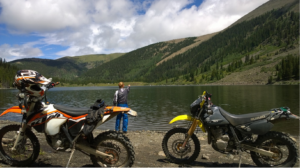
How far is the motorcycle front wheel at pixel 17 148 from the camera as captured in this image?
16.3 ft

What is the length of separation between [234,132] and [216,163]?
4.67 feet

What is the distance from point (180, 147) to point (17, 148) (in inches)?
174

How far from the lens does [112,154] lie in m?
4.74

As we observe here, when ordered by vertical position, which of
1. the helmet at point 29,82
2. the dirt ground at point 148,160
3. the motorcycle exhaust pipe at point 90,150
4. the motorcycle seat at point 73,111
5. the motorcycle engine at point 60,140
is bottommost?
the dirt ground at point 148,160

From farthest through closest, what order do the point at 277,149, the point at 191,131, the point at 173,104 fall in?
the point at 173,104
the point at 191,131
the point at 277,149

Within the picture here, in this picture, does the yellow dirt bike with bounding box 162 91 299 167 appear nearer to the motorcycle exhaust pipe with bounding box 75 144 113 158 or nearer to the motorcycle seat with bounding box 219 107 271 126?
the motorcycle seat with bounding box 219 107 271 126

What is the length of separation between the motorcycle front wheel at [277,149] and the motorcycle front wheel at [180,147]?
1.65 m

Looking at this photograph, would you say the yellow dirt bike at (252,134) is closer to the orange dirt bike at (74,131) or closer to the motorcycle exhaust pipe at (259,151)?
the motorcycle exhaust pipe at (259,151)

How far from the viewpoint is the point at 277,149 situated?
511 centimetres

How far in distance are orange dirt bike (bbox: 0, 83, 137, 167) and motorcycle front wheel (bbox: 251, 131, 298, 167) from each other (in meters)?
3.48

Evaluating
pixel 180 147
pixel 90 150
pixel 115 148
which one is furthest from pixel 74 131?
pixel 180 147

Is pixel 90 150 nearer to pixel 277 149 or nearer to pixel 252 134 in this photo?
pixel 252 134

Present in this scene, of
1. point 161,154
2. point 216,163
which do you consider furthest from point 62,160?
point 216,163

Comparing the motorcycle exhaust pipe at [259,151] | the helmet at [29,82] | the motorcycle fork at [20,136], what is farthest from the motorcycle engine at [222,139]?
the motorcycle fork at [20,136]
